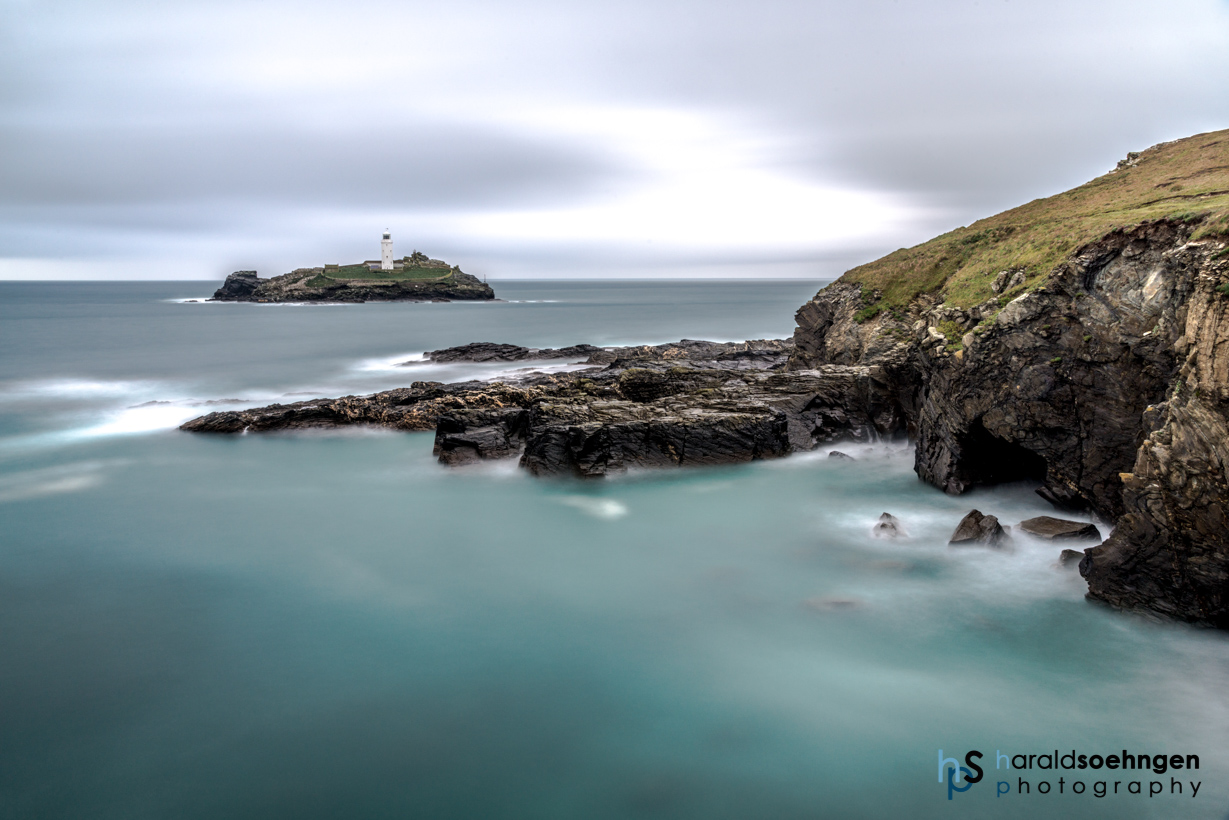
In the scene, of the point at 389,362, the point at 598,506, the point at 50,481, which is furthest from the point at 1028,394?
the point at 389,362

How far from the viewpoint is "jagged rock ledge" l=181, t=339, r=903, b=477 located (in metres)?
20.6

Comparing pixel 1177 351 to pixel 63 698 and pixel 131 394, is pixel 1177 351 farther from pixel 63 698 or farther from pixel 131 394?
pixel 131 394

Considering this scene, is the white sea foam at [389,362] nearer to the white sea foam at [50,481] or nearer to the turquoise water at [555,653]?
the white sea foam at [50,481]

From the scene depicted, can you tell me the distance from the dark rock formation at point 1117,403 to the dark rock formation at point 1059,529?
76 centimetres

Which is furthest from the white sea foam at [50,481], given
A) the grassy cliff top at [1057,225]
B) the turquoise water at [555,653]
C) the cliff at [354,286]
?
the cliff at [354,286]

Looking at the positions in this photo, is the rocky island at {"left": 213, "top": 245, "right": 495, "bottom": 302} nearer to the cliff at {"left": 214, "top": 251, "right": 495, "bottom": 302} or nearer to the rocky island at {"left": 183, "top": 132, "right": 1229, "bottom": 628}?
the cliff at {"left": 214, "top": 251, "right": 495, "bottom": 302}

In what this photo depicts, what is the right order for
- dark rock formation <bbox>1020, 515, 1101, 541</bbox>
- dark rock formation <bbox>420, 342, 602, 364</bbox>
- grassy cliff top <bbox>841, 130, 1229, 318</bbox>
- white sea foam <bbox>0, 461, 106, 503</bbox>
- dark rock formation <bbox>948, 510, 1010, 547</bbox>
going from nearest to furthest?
dark rock formation <bbox>1020, 515, 1101, 541</bbox> → dark rock formation <bbox>948, 510, 1010, 547</bbox> → grassy cliff top <bbox>841, 130, 1229, 318</bbox> → white sea foam <bbox>0, 461, 106, 503</bbox> → dark rock formation <bbox>420, 342, 602, 364</bbox>

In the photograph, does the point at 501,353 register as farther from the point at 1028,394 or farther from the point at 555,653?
the point at 555,653

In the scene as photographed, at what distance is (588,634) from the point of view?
12.2 metres

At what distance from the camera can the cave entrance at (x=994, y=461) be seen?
1773 cm

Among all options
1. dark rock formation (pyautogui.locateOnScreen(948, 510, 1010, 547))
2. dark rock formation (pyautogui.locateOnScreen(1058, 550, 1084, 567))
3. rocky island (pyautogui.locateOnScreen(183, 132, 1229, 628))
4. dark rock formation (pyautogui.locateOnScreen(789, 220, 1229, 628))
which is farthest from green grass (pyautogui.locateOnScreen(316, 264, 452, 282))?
dark rock formation (pyautogui.locateOnScreen(1058, 550, 1084, 567))

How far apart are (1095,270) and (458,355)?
39590 millimetres

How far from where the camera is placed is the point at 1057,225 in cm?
2172

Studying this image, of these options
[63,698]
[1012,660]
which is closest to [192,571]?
[63,698]
